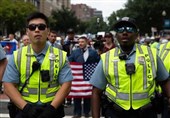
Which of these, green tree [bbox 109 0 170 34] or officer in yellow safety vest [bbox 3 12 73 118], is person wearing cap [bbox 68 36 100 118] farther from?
green tree [bbox 109 0 170 34]

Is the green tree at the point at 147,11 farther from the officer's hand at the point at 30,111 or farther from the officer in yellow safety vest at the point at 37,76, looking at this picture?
the officer's hand at the point at 30,111

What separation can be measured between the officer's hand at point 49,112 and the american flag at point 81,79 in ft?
19.1

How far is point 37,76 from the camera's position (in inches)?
165

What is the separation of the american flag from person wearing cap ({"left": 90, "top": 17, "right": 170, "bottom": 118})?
18.4 ft

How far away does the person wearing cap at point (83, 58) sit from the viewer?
9562 mm

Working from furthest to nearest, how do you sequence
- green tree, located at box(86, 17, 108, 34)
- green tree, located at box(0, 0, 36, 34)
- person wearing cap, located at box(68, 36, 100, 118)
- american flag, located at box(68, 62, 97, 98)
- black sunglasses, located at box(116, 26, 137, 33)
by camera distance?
1. green tree, located at box(0, 0, 36, 34)
2. green tree, located at box(86, 17, 108, 34)
3. american flag, located at box(68, 62, 97, 98)
4. person wearing cap, located at box(68, 36, 100, 118)
5. black sunglasses, located at box(116, 26, 137, 33)

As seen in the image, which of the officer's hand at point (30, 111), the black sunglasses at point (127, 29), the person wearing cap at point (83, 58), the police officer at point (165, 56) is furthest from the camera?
the person wearing cap at point (83, 58)

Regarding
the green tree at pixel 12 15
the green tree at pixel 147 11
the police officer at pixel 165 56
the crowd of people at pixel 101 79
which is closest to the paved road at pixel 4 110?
the police officer at pixel 165 56

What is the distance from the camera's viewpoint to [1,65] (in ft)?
16.7

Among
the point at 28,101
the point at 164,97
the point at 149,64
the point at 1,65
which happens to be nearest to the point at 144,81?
the point at 149,64

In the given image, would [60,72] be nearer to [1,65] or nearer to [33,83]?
[33,83]

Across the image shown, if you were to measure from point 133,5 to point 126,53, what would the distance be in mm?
61340

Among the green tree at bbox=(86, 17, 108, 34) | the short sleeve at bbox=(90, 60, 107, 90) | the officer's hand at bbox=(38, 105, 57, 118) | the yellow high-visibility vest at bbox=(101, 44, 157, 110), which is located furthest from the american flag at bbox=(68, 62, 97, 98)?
the green tree at bbox=(86, 17, 108, 34)

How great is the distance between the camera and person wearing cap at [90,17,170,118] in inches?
160
